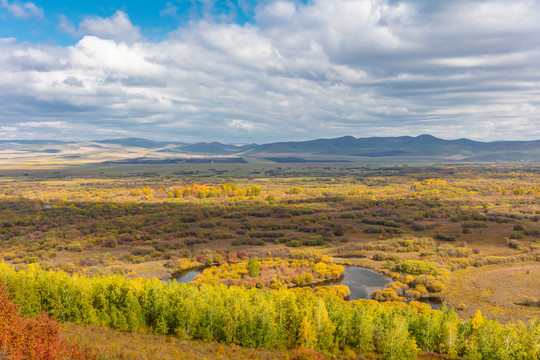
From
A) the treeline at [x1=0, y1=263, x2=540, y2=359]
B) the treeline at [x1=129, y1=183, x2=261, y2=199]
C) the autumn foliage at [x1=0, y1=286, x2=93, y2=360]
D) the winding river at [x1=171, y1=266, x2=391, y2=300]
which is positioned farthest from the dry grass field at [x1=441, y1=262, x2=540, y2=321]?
the treeline at [x1=129, y1=183, x2=261, y2=199]

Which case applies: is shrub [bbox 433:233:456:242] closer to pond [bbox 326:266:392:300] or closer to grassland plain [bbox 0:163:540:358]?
grassland plain [bbox 0:163:540:358]

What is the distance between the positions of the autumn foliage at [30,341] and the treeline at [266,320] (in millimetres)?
11832

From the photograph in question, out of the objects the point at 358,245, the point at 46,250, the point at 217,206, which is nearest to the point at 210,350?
the point at 358,245

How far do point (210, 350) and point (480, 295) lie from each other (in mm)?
37994

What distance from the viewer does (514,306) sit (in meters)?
43.5

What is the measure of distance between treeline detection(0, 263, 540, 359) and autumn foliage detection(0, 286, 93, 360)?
38.8 ft

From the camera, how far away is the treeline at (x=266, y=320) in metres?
30.3

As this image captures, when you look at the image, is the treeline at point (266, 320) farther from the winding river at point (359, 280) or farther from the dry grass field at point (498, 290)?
the winding river at point (359, 280)

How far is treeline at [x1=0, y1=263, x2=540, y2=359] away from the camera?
1193 inches

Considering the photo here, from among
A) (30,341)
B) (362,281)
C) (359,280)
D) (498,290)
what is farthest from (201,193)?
(30,341)

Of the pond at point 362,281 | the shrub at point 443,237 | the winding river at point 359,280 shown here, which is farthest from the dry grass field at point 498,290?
the shrub at point 443,237

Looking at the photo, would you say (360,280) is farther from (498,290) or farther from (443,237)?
(443,237)

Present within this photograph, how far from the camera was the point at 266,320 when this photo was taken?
32.3 metres

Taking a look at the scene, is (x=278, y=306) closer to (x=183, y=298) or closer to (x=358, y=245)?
(x=183, y=298)
